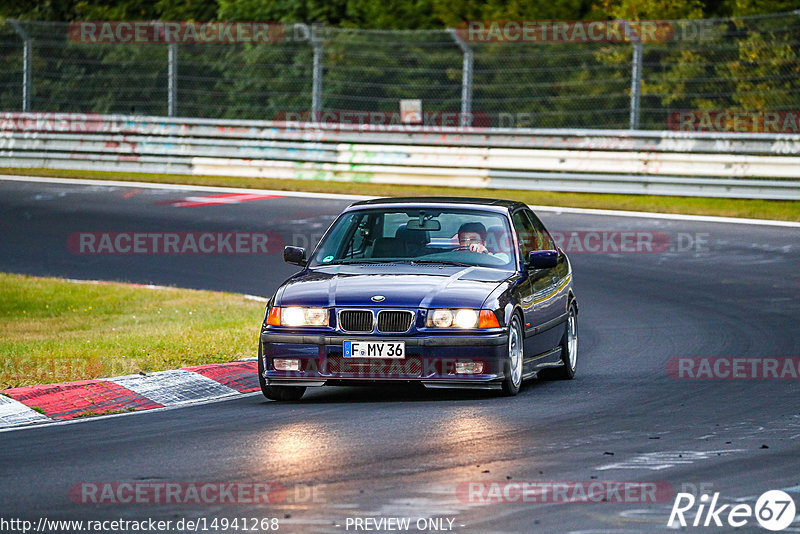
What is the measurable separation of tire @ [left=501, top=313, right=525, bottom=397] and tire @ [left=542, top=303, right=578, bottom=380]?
1092mm

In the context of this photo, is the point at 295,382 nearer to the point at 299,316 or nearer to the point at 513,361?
the point at 299,316

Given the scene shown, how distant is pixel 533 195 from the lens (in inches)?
944

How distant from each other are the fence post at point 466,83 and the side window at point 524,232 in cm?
1261

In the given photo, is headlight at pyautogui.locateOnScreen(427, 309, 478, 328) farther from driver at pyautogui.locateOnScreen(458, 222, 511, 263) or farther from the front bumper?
driver at pyautogui.locateOnScreen(458, 222, 511, 263)

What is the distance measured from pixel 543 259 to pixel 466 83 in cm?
1381

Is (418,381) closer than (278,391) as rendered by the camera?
Yes

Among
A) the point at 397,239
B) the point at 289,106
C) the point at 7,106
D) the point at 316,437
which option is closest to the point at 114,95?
the point at 7,106

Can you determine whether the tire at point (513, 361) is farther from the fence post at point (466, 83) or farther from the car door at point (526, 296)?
the fence post at point (466, 83)

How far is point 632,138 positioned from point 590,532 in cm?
1761

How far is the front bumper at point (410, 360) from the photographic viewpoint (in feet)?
30.7

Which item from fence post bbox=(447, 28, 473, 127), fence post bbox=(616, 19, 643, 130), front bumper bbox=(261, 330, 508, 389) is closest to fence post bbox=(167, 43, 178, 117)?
fence post bbox=(447, 28, 473, 127)

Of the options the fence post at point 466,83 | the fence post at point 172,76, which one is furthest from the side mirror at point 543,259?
the fence post at point 172,76

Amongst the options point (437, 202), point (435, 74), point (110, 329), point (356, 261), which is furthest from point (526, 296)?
point (435, 74)

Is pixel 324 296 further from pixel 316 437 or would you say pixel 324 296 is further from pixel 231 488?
pixel 231 488
